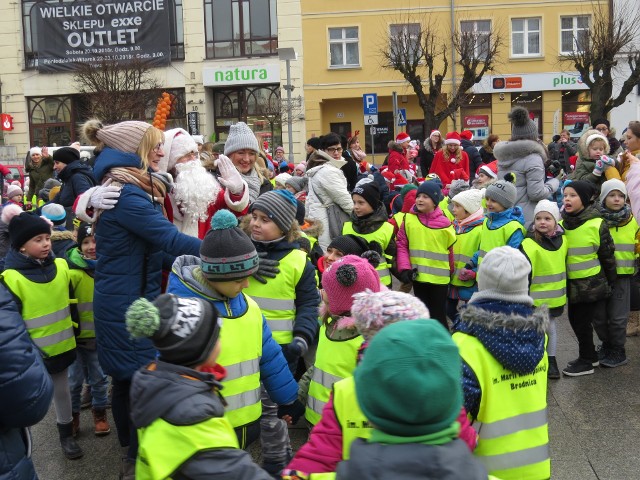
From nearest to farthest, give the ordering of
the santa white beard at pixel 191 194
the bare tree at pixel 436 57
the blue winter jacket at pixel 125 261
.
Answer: the blue winter jacket at pixel 125 261 < the santa white beard at pixel 191 194 < the bare tree at pixel 436 57

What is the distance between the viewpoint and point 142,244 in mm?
4402

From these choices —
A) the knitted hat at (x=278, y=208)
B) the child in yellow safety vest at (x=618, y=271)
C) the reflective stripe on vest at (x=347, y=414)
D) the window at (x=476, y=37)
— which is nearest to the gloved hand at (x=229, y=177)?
the knitted hat at (x=278, y=208)

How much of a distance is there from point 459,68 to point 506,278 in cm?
3204

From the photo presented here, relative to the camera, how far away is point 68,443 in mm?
5383

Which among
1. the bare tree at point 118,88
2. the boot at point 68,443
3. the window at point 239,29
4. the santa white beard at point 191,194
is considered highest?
the window at point 239,29

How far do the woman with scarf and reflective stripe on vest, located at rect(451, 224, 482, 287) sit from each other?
145 inches

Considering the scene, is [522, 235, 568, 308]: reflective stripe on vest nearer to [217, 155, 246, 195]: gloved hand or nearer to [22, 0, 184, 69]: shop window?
[217, 155, 246, 195]: gloved hand

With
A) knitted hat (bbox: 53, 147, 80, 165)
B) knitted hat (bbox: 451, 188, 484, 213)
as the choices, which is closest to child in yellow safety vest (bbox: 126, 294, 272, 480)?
knitted hat (bbox: 451, 188, 484, 213)

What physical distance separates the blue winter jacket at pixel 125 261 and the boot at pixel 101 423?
1.42m

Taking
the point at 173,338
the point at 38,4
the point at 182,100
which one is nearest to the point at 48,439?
the point at 173,338

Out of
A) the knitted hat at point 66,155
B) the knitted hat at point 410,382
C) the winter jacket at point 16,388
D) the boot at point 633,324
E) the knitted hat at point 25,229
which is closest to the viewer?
the knitted hat at point 410,382

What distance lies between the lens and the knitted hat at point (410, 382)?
1.96 meters

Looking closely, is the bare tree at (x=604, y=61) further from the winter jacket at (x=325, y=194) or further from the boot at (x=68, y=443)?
the boot at (x=68, y=443)

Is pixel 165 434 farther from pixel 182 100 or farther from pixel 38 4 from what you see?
pixel 38 4
